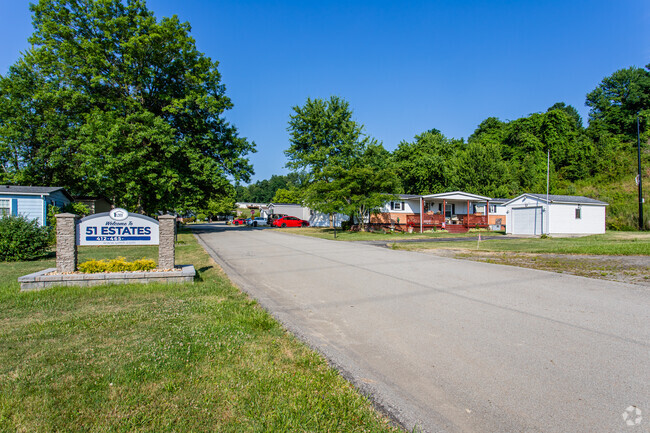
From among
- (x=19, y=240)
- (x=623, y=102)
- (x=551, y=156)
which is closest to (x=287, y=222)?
(x=19, y=240)

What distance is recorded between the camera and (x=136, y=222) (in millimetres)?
9016

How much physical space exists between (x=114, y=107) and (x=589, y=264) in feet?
97.2

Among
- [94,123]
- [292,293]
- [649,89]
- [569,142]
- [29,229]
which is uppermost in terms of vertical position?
[649,89]

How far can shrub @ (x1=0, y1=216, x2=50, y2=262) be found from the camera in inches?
468

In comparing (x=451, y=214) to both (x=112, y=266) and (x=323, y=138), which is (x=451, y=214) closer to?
(x=323, y=138)

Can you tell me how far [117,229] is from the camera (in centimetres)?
885

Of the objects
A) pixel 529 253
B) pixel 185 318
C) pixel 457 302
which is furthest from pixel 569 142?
pixel 185 318

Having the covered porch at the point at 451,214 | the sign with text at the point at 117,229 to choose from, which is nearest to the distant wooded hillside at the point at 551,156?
the covered porch at the point at 451,214

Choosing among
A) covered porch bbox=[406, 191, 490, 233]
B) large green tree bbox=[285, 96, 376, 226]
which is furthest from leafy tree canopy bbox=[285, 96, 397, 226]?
covered porch bbox=[406, 191, 490, 233]

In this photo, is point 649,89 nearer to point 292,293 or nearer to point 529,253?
point 529,253

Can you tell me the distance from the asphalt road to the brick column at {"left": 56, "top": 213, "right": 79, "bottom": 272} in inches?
138

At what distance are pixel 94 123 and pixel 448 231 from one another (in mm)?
28298

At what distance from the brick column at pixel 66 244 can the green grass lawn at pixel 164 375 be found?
192 cm

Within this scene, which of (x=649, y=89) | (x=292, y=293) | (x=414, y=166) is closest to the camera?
(x=292, y=293)
